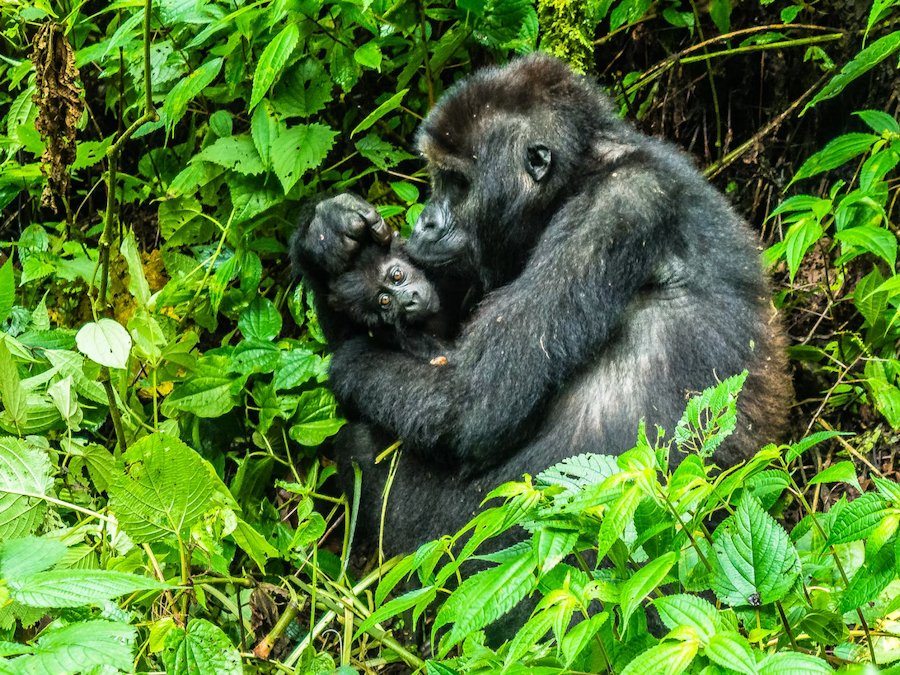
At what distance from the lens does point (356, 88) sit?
4.52 m

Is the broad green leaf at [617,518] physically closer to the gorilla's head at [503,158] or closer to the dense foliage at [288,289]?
the dense foliage at [288,289]

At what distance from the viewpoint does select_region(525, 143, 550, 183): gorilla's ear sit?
320 cm

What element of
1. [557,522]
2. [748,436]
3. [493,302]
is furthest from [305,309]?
[557,522]

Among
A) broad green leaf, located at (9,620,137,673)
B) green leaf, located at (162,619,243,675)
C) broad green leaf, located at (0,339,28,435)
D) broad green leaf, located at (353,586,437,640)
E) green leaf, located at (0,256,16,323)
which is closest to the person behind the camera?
broad green leaf, located at (9,620,137,673)

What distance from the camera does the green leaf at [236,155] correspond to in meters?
4.00

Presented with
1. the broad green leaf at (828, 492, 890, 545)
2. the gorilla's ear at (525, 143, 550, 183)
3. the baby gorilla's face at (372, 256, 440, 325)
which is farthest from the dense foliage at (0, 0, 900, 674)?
the gorilla's ear at (525, 143, 550, 183)

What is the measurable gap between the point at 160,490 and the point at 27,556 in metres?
0.48

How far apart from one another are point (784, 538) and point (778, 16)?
10.9 ft

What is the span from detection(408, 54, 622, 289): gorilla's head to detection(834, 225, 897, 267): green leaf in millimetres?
841

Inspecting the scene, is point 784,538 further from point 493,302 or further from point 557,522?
point 493,302

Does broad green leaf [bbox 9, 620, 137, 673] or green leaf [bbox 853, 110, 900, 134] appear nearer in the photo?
broad green leaf [bbox 9, 620, 137, 673]

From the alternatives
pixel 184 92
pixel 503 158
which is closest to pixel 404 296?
pixel 503 158

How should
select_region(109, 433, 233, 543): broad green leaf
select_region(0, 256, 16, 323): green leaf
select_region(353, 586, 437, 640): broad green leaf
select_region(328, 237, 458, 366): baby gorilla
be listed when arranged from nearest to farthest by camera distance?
select_region(353, 586, 437, 640): broad green leaf
select_region(109, 433, 233, 543): broad green leaf
select_region(0, 256, 16, 323): green leaf
select_region(328, 237, 458, 366): baby gorilla

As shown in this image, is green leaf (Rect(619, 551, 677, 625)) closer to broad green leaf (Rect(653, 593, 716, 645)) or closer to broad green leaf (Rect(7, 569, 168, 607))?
broad green leaf (Rect(653, 593, 716, 645))
